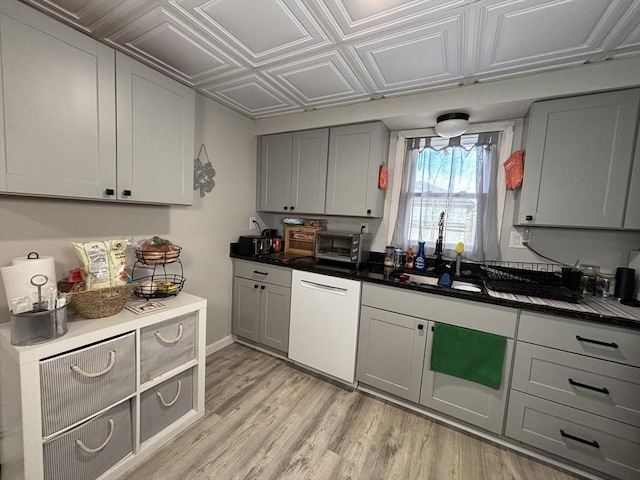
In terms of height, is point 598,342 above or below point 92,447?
above

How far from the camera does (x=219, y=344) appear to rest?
2631 mm

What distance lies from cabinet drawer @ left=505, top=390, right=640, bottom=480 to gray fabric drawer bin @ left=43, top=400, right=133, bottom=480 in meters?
2.24

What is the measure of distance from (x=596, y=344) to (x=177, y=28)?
9.41ft

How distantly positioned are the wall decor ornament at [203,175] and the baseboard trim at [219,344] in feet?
4.82

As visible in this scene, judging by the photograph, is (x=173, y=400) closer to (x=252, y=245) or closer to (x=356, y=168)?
(x=252, y=245)

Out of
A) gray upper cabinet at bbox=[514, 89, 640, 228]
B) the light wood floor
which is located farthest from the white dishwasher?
gray upper cabinet at bbox=[514, 89, 640, 228]

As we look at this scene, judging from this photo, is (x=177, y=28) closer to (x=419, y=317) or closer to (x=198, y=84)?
(x=198, y=84)

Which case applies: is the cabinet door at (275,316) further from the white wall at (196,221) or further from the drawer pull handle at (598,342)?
the drawer pull handle at (598,342)

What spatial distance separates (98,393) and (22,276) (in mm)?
637

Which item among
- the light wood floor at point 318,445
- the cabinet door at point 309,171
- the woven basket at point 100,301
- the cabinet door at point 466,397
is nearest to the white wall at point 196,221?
the woven basket at point 100,301

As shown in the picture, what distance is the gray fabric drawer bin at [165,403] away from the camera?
1.46 m

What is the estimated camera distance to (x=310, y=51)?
1.57m

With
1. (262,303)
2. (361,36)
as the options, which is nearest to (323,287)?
(262,303)

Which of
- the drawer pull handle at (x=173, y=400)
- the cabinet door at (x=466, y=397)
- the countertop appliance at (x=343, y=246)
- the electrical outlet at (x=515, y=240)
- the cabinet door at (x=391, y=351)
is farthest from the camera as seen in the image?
the countertop appliance at (x=343, y=246)
